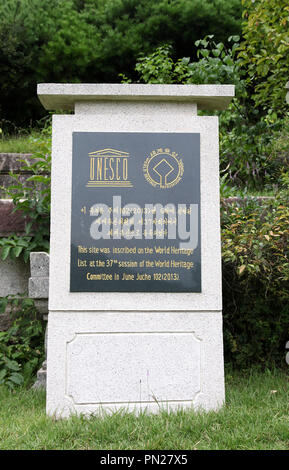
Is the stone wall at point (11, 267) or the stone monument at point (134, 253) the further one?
the stone wall at point (11, 267)

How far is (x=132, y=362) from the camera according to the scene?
10.3 ft

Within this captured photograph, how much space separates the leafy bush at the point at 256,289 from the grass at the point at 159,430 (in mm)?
1032

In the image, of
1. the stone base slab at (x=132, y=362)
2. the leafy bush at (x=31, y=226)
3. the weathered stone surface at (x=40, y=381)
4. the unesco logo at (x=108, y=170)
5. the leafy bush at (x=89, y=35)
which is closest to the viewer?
the stone base slab at (x=132, y=362)

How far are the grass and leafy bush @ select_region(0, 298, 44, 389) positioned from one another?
0.70m

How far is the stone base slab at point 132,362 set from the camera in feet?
10.2

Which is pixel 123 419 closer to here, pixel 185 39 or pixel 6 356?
pixel 6 356

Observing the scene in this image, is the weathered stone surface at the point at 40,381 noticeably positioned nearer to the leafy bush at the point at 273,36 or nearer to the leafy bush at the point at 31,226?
the leafy bush at the point at 31,226

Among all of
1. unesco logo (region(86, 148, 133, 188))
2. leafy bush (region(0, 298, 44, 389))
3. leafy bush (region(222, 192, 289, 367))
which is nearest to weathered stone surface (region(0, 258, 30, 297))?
leafy bush (region(0, 298, 44, 389))

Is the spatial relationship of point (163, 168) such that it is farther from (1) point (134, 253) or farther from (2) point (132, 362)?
(2) point (132, 362)

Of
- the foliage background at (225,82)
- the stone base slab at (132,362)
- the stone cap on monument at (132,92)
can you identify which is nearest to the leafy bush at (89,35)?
the foliage background at (225,82)

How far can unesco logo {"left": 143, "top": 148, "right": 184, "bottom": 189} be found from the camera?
326cm

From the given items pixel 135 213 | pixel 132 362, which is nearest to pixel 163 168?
pixel 135 213

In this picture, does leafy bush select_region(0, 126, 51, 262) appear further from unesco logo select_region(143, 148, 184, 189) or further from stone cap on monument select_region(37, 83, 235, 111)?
unesco logo select_region(143, 148, 184, 189)

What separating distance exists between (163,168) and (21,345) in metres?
2.10
